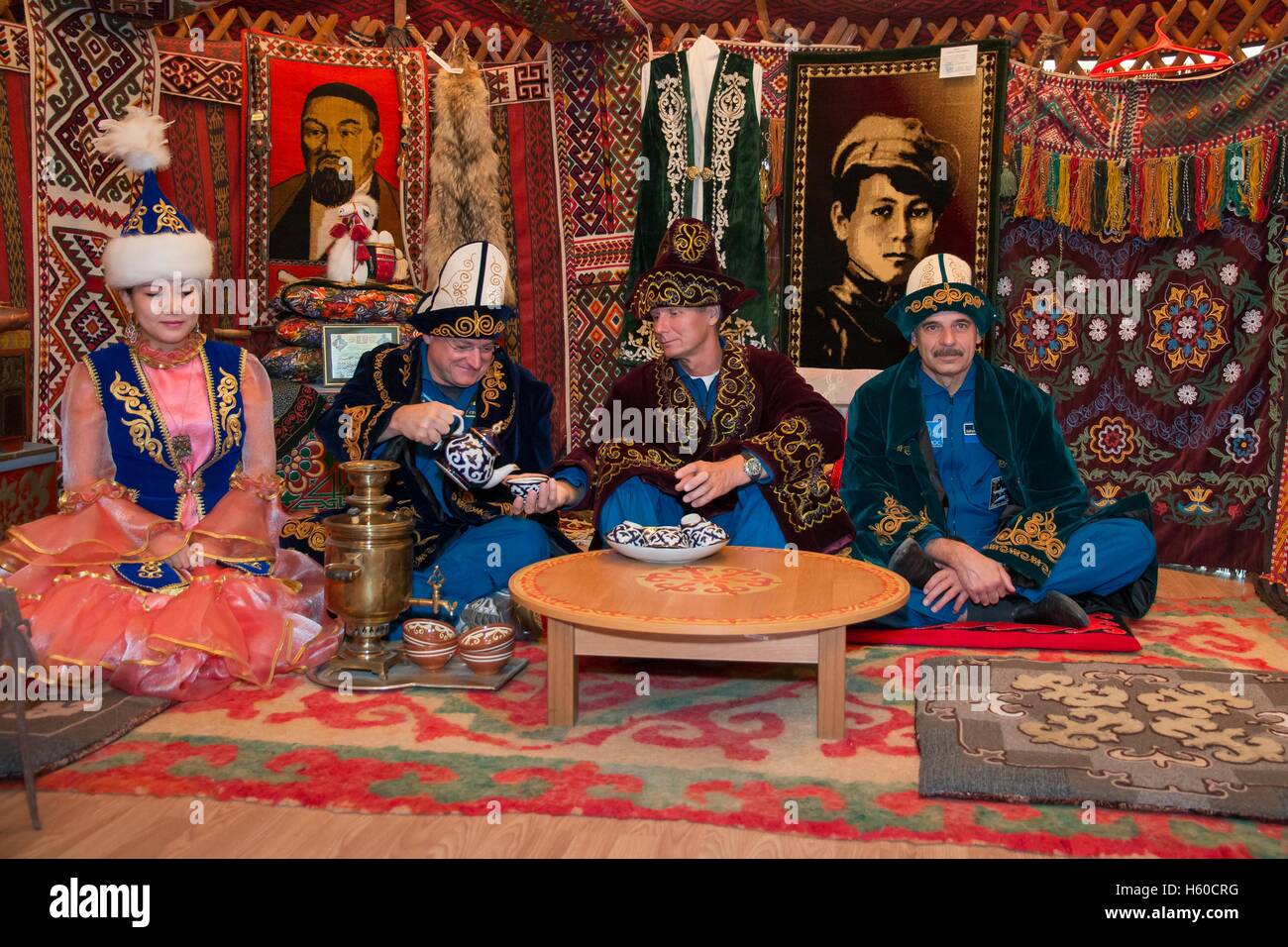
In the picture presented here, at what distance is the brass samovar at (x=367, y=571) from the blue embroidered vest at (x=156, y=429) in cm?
40

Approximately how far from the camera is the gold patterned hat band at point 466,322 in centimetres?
279

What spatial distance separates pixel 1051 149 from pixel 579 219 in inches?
73.3

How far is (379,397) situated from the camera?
2.93m

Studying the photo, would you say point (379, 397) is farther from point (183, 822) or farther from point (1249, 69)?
point (1249, 69)

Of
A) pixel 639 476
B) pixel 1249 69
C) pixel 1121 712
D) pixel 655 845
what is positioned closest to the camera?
pixel 655 845

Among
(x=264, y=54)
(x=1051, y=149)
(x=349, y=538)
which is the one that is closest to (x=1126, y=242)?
(x=1051, y=149)

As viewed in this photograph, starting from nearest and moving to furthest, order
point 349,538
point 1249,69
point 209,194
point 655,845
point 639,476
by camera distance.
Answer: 1. point 655,845
2. point 349,538
3. point 639,476
4. point 1249,69
5. point 209,194

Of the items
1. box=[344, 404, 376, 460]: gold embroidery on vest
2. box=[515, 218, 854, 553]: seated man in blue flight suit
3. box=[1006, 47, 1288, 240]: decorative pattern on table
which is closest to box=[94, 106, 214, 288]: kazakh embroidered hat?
box=[344, 404, 376, 460]: gold embroidery on vest

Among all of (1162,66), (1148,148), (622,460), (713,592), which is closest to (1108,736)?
(713,592)

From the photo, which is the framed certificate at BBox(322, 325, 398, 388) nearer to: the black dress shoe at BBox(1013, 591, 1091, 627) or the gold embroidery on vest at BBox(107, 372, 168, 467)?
the gold embroidery on vest at BBox(107, 372, 168, 467)

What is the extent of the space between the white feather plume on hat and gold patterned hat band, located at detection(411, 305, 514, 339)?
777mm

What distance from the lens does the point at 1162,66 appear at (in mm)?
4109

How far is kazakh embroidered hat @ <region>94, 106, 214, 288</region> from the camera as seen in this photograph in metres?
2.61

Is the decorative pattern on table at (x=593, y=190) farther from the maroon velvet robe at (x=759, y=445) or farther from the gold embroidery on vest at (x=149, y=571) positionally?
the gold embroidery on vest at (x=149, y=571)
